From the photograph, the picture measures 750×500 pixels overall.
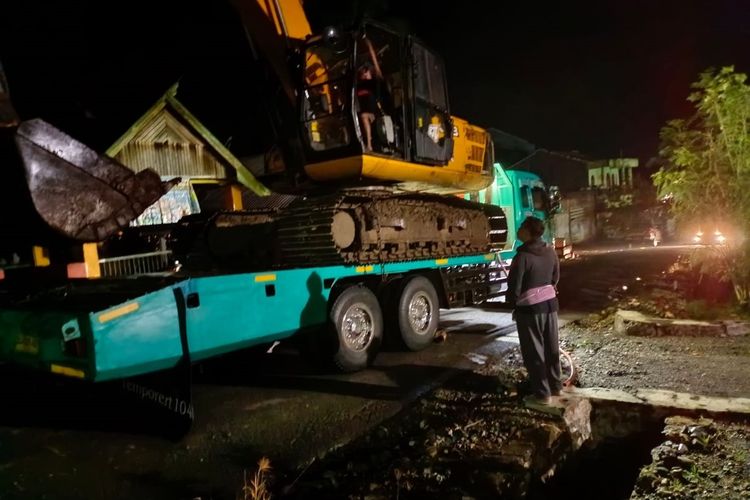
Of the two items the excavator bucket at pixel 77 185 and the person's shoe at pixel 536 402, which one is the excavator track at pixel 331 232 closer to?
the excavator bucket at pixel 77 185

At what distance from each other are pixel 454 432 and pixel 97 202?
3.85m

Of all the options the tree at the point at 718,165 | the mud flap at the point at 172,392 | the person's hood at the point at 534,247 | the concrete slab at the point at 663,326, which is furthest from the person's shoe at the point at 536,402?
the tree at the point at 718,165

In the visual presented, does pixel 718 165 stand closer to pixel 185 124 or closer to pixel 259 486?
pixel 259 486

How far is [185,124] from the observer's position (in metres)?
13.0

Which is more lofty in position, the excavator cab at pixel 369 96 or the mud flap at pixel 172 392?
the excavator cab at pixel 369 96

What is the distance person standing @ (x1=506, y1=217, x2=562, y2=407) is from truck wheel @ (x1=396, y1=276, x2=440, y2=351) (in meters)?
2.55

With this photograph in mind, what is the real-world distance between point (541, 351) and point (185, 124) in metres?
11.2

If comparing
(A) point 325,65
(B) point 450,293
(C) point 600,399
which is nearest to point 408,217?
(B) point 450,293

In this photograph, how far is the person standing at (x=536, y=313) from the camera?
183 inches

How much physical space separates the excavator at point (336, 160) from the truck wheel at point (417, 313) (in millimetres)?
460

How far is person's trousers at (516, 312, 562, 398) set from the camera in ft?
15.2

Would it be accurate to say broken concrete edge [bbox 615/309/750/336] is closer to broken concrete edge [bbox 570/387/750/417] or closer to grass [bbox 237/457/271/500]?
broken concrete edge [bbox 570/387/750/417]

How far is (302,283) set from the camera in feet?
18.8

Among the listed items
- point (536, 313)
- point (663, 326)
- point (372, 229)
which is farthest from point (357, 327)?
point (663, 326)
